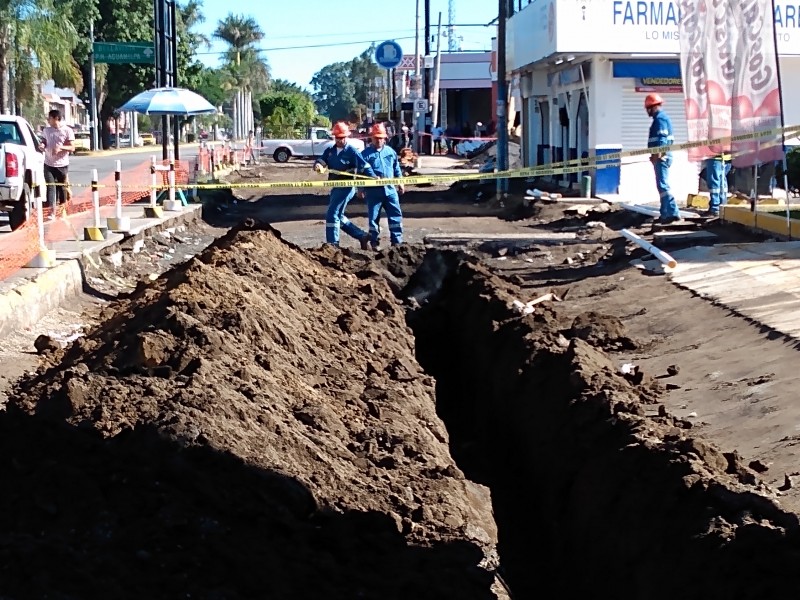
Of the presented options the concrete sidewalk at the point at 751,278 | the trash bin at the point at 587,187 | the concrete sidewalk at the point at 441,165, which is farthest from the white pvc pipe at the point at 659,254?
the concrete sidewalk at the point at 441,165

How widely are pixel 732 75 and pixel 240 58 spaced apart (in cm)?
10946

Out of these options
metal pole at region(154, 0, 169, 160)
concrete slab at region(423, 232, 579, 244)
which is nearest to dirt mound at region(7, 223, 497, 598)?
concrete slab at region(423, 232, 579, 244)

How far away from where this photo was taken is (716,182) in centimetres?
1723

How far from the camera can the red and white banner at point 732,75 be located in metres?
13.4

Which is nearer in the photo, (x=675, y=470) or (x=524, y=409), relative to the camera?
(x=675, y=470)

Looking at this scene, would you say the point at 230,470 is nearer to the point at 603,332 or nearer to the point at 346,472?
the point at 346,472

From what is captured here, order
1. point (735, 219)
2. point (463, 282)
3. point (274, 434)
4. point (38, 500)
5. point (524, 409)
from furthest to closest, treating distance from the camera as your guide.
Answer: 1. point (735, 219)
2. point (463, 282)
3. point (524, 409)
4. point (274, 434)
5. point (38, 500)

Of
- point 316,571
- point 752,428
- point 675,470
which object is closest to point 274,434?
point 316,571

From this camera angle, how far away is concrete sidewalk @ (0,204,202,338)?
1072cm

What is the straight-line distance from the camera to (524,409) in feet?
28.8

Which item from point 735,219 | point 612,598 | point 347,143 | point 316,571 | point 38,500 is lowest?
point 612,598

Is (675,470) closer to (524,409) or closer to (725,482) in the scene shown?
(725,482)

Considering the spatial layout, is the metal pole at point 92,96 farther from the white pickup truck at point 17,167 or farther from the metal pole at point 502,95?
the white pickup truck at point 17,167

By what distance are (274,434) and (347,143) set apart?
32.7 feet
